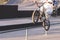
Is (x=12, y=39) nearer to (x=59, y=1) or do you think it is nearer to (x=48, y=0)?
(x=48, y=0)

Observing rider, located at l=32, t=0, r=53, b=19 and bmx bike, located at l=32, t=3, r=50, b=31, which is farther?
bmx bike, located at l=32, t=3, r=50, b=31

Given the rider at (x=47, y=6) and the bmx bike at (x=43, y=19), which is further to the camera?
the bmx bike at (x=43, y=19)

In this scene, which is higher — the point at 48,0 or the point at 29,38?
the point at 48,0

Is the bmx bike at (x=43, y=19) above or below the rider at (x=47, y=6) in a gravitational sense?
below

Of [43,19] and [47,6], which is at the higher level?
[47,6]

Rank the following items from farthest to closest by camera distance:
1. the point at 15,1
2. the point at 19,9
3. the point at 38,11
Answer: the point at 15,1 < the point at 19,9 < the point at 38,11

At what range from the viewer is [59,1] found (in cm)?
2289

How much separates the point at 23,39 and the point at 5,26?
3.45 metres

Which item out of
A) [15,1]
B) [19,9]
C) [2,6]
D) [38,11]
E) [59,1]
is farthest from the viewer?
[59,1]

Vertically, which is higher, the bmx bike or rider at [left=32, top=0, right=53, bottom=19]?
rider at [left=32, top=0, right=53, bottom=19]

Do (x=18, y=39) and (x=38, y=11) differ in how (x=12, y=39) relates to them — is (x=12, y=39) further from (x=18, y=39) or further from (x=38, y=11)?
(x=38, y=11)

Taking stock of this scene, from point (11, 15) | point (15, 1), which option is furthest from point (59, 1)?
point (11, 15)

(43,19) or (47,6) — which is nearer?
(47,6)

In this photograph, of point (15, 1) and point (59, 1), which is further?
point (59, 1)
